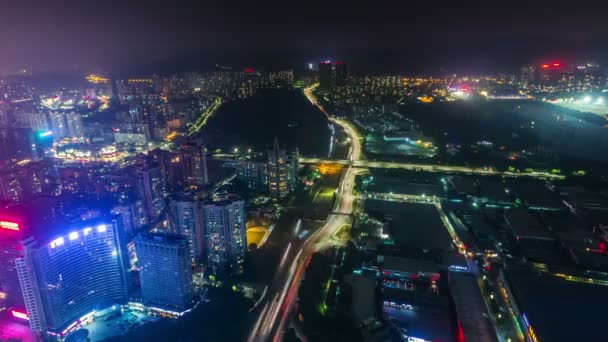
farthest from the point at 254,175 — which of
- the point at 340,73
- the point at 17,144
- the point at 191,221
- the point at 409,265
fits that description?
the point at 340,73

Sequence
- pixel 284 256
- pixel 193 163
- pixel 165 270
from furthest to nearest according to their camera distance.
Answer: pixel 193 163
pixel 284 256
pixel 165 270

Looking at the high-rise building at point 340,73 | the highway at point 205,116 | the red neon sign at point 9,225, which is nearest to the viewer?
the red neon sign at point 9,225

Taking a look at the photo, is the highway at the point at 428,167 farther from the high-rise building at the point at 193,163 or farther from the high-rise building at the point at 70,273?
the high-rise building at the point at 70,273

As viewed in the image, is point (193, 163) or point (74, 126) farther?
point (74, 126)

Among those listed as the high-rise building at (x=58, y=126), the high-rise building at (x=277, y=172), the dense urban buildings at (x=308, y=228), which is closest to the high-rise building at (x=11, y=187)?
the dense urban buildings at (x=308, y=228)

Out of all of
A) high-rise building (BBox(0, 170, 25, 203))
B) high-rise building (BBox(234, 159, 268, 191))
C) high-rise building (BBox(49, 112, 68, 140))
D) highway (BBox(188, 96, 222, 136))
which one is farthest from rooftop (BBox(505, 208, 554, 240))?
high-rise building (BBox(49, 112, 68, 140))

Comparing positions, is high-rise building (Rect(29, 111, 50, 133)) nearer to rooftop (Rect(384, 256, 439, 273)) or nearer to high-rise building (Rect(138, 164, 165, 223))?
high-rise building (Rect(138, 164, 165, 223))

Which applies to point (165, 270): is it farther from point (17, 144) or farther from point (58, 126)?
point (58, 126)
